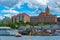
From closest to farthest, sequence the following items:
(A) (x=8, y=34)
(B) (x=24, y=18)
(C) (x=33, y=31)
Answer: (A) (x=8, y=34)
(C) (x=33, y=31)
(B) (x=24, y=18)

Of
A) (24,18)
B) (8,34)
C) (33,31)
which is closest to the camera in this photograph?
(8,34)

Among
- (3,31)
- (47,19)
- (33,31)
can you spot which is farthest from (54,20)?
(3,31)

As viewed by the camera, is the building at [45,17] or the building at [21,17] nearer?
the building at [21,17]

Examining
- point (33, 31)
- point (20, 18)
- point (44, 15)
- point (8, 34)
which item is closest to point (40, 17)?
point (44, 15)

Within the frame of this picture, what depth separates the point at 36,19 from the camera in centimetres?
5872

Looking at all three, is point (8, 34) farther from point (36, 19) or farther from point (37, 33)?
point (36, 19)

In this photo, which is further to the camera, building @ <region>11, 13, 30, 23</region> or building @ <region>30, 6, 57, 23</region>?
building @ <region>30, 6, 57, 23</region>

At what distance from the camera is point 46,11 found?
201 ft

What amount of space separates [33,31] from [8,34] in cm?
476

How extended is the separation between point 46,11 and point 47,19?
10.6ft

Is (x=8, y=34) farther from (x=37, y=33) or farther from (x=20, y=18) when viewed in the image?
(x=20, y=18)

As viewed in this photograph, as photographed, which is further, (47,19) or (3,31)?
(47,19)

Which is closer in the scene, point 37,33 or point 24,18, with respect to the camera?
point 37,33

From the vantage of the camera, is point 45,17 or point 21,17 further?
point 45,17
